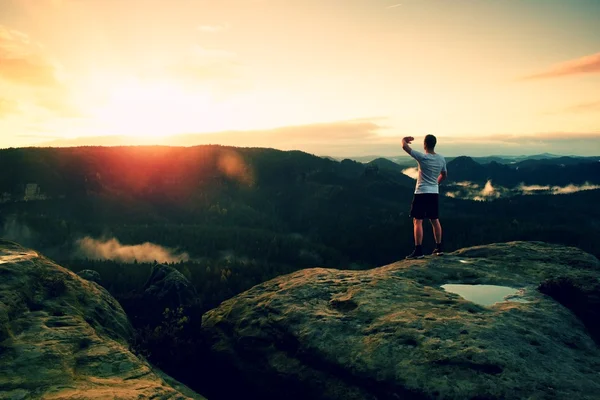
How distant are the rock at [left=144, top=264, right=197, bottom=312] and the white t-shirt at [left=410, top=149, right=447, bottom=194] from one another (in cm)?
1277

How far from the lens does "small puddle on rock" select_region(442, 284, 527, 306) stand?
12.4m

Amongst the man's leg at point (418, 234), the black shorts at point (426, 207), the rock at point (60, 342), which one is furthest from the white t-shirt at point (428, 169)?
the rock at point (60, 342)

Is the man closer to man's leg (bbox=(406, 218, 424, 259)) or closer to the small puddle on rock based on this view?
man's leg (bbox=(406, 218, 424, 259))

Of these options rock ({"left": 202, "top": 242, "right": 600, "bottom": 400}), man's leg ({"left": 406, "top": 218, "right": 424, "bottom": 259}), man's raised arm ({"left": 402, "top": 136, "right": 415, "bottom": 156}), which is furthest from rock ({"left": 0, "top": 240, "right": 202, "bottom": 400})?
man's raised arm ({"left": 402, "top": 136, "right": 415, "bottom": 156})

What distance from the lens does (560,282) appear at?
13.0m

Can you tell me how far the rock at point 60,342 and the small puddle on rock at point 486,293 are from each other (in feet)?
28.2

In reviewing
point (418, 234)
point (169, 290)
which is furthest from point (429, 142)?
point (169, 290)

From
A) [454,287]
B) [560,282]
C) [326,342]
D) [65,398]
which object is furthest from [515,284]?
[65,398]

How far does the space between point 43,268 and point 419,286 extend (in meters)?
12.0

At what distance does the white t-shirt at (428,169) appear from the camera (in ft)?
50.7

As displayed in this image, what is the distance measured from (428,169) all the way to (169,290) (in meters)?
14.3

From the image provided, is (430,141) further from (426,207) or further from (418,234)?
(418,234)

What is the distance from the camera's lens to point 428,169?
616 inches

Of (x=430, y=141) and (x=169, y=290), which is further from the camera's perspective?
(x=169, y=290)
